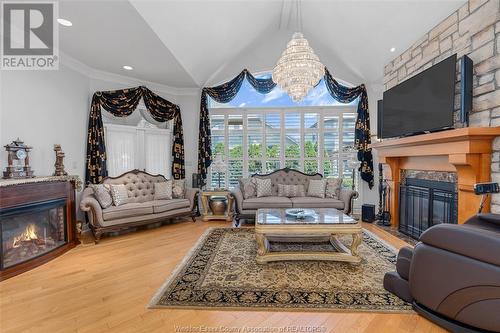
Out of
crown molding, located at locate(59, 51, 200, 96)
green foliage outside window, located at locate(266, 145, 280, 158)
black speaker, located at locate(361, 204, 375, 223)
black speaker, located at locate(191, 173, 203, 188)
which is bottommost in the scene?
black speaker, located at locate(361, 204, 375, 223)

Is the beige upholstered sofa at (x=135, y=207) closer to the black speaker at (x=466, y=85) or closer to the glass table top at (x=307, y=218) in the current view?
the glass table top at (x=307, y=218)

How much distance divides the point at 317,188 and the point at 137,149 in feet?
13.0

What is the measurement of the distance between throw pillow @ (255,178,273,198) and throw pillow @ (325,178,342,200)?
1.17 metres

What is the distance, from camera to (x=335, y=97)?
558cm

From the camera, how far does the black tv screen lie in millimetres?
3012

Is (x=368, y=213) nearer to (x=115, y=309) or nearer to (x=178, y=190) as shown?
(x=178, y=190)

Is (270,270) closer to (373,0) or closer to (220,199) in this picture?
(220,199)

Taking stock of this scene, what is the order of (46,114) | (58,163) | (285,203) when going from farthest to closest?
(285,203) → (46,114) → (58,163)

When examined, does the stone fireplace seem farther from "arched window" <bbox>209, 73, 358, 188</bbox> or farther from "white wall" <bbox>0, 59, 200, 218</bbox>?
"white wall" <bbox>0, 59, 200, 218</bbox>

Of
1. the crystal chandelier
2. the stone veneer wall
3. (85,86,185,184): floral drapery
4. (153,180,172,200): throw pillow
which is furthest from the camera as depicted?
(153,180,172,200): throw pillow

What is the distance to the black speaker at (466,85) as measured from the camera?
9.09 ft

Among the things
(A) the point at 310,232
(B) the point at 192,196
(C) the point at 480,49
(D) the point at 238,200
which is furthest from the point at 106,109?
(C) the point at 480,49

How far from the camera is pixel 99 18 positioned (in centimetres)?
299

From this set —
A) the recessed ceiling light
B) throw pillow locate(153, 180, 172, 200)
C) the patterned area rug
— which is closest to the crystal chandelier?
the patterned area rug
